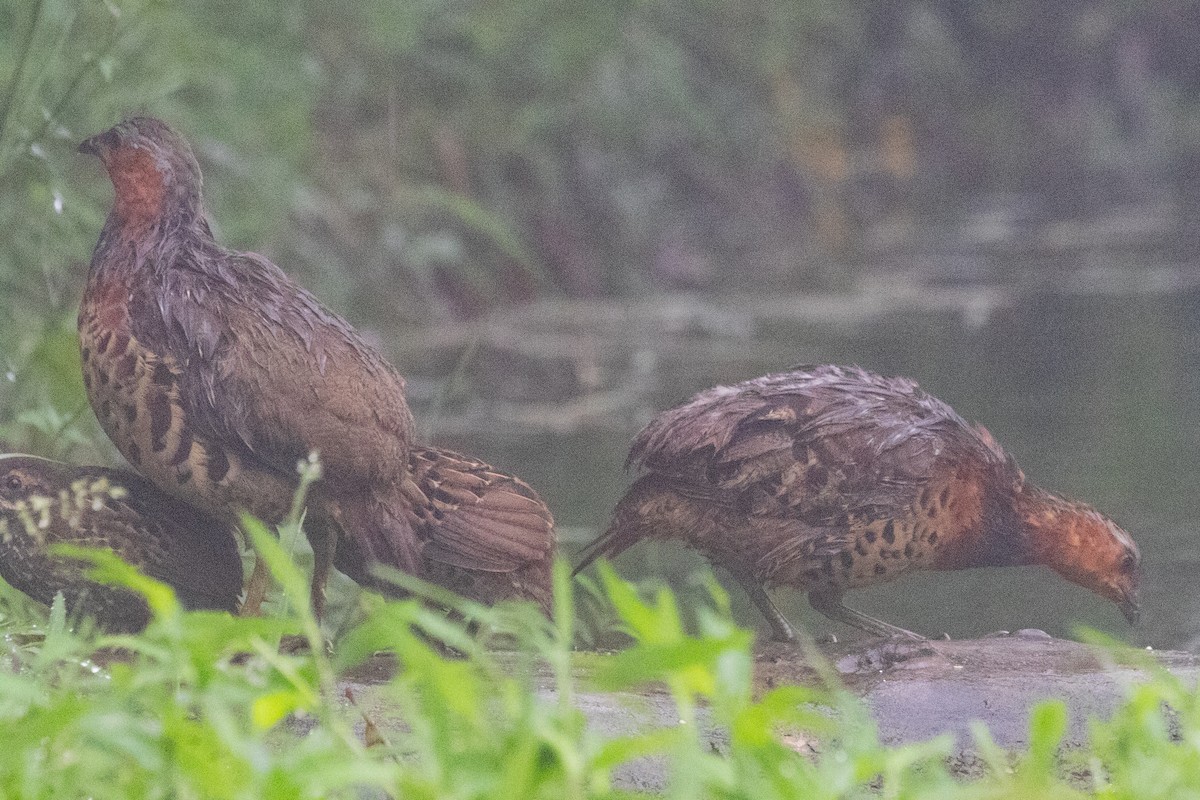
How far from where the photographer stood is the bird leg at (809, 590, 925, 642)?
13.5 feet

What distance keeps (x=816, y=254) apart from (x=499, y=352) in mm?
5592

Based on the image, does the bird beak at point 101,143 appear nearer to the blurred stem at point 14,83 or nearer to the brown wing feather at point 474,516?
the blurred stem at point 14,83

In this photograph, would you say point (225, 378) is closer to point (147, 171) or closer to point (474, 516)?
point (147, 171)

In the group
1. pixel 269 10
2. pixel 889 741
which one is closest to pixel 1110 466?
pixel 889 741

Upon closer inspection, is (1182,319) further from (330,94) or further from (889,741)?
(889,741)

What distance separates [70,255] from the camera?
20.0 feet

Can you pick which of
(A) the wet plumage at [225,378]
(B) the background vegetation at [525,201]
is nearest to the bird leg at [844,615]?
(B) the background vegetation at [525,201]

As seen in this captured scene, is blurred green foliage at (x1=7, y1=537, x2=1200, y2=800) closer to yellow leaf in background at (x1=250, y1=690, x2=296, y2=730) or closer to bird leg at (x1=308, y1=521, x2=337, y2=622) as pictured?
yellow leaf in background at (x1=250, y1=690, x2=296, y2=730)

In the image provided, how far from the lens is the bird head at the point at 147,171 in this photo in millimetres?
3582

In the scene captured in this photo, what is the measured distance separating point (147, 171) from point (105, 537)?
0.73m

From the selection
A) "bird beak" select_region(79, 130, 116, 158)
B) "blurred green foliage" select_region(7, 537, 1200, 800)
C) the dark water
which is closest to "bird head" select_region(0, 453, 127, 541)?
"bird beak" select_region(79, 130, 116, 158)

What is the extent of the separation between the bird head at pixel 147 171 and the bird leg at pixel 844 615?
1.63 metres

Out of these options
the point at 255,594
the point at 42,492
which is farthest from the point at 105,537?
the point at 255,594

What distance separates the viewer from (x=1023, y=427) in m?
7.50
